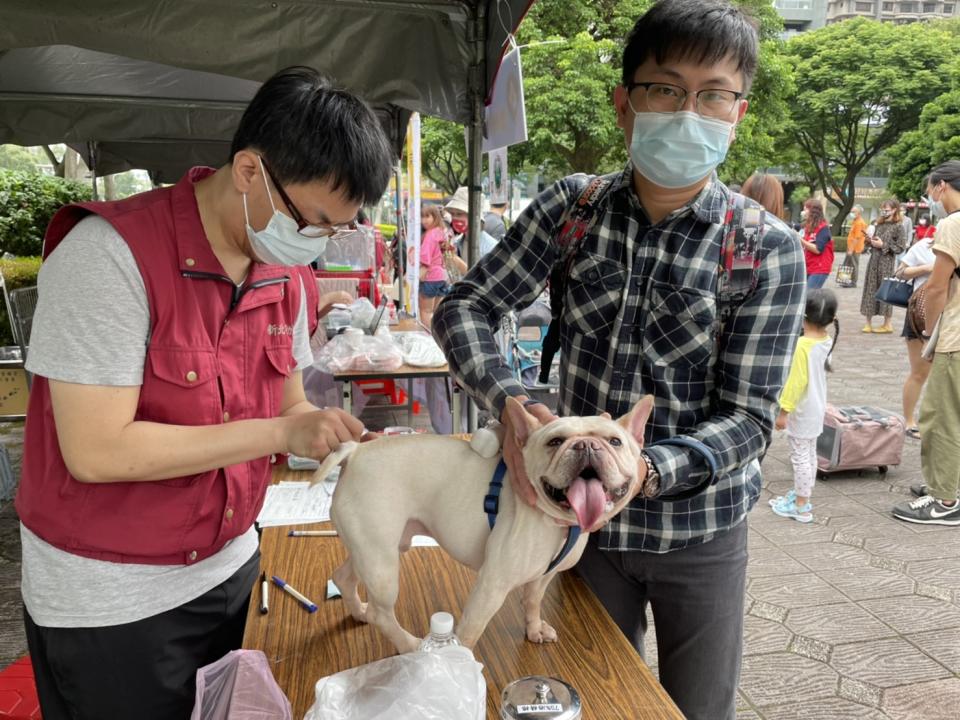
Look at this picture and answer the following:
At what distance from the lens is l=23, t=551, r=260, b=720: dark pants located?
52.3 inches

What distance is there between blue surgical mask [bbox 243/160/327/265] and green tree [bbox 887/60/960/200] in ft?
94.3

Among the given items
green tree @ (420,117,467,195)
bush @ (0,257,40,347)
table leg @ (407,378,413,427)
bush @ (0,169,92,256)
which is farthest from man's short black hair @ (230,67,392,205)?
green tree @ (420,117,467,195)

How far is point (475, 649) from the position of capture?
A: 1.47 m

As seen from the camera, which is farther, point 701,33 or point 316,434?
point 701,33

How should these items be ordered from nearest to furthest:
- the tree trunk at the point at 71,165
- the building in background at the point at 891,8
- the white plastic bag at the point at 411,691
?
1. the white plastic bag at the point at 411,691
2. the tree trunk at the point at 71,165
3. the building in background at the point at 891,8

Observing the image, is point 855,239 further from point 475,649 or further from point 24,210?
point 475,649

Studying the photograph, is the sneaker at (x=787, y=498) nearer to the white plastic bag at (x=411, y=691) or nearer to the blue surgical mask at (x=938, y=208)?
the blue surgical mask at (x=938, y=208)

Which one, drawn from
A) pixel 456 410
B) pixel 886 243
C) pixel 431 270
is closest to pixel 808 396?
pixel 456 410

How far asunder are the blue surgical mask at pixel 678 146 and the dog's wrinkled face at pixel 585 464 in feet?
1.90

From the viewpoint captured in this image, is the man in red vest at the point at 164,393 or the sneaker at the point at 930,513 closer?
the man in red vest at the point at 164,393

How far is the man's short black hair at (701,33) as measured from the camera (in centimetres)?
140

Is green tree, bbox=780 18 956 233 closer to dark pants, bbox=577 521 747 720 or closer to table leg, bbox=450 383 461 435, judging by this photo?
table leg, bbox=450 383 461 435

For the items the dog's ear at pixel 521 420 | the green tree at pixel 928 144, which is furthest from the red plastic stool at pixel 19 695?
the green tree at pixel 928 144

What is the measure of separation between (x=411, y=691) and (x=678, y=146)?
1.26m
